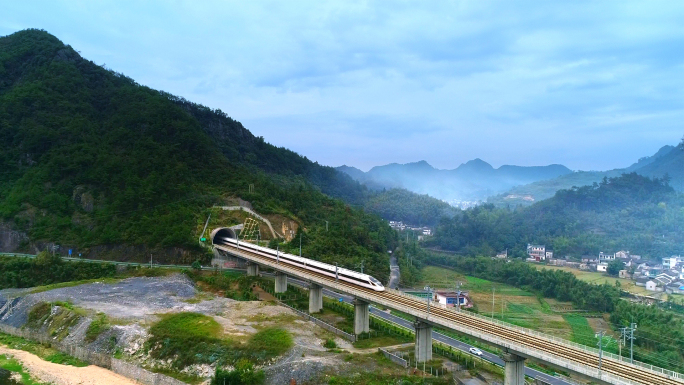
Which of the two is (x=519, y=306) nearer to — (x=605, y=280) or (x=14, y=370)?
(x=605, y=280)

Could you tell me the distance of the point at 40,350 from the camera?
42688mm

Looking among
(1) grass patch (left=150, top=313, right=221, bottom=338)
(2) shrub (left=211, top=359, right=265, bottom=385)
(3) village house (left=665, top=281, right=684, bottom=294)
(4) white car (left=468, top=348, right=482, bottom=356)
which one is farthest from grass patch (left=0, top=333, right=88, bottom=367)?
(3) village house (left=665, top=281, right=684, bottom=294)

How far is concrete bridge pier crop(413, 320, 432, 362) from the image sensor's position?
125 ft

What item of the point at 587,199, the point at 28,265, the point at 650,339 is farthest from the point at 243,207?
the point at 587,199

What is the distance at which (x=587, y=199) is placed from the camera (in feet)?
459

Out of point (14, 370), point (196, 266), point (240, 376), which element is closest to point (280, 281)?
point (196, 266)

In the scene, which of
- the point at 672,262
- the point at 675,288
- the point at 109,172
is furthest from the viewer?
the point at 672,262

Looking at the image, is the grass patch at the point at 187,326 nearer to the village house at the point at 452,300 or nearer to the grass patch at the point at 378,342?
the grass patch at the point at 378,342

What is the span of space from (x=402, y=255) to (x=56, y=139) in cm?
7358

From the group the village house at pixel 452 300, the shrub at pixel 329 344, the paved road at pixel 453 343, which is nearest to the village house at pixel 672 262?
the village house at pixel 452 300

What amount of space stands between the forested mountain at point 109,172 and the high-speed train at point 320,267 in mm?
9151

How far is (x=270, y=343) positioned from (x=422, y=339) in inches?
503

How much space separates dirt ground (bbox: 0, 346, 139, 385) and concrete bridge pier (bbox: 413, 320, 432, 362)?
2273cm

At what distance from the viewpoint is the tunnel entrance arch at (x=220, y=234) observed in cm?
7294
